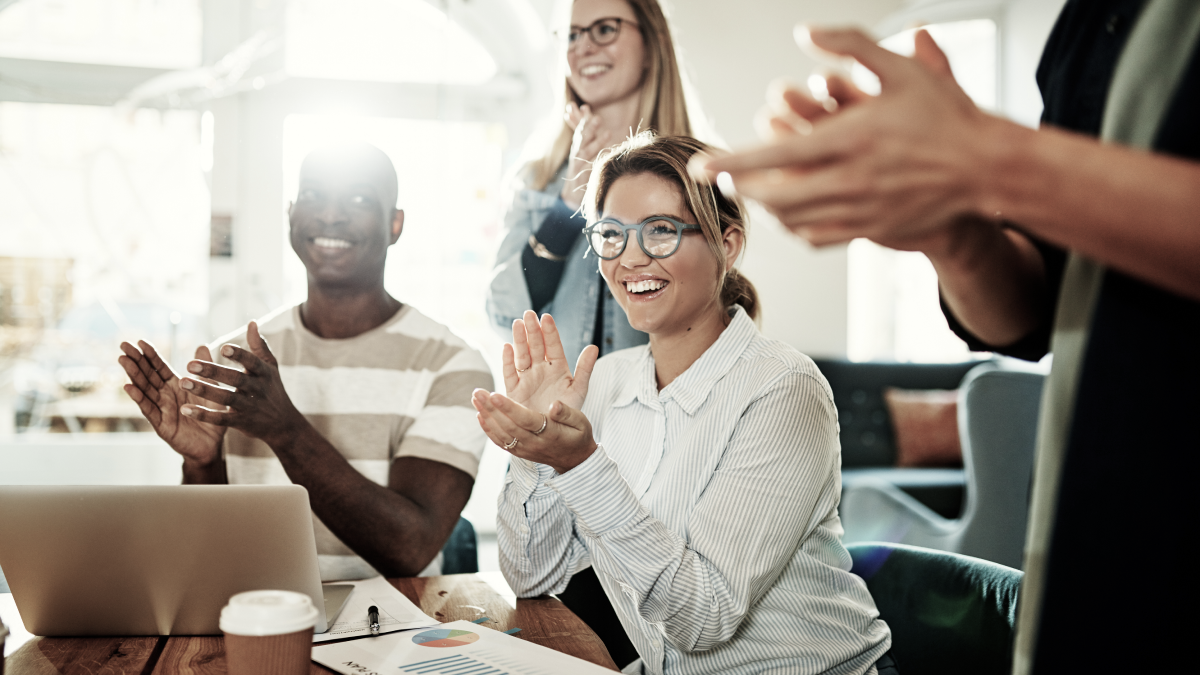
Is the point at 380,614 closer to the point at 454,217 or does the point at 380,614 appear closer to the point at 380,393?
the point at 380,393

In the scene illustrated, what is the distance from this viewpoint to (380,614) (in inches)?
44.8

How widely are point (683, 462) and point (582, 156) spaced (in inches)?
34.8

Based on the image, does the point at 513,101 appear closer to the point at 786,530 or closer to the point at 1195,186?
the point at 786,530

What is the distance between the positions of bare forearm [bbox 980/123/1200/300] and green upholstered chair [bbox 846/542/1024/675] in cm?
77

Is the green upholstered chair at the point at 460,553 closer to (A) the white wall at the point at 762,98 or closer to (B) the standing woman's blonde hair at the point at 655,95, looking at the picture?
(B) the standing woman's blonde hair at the point at 655,95

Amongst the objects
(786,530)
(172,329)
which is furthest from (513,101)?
(786,530)

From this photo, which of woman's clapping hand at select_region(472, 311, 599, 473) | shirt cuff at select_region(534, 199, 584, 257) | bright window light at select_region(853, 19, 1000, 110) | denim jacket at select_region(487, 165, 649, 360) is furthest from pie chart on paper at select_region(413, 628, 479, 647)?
bright window light at select_region(853, 19, 1000, 110)

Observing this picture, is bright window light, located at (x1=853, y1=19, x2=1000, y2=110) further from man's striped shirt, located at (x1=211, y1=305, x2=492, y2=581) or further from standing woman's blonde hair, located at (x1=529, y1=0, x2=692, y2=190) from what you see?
man's striped shirt, located at (x1=211, y1=305, x2=492, y2=581)

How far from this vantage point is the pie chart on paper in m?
1.02

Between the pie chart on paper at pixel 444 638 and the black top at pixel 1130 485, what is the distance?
0.67 meters

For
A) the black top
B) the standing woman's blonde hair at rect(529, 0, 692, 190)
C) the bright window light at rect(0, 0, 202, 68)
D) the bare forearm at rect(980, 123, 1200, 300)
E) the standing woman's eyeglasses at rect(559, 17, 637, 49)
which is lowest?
the black top

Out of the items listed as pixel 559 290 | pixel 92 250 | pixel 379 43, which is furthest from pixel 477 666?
pixel 92 250

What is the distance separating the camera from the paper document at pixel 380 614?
106cm

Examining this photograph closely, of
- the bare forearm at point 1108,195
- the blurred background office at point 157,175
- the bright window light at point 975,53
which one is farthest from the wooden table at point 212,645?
the bright window light at point 975,53
